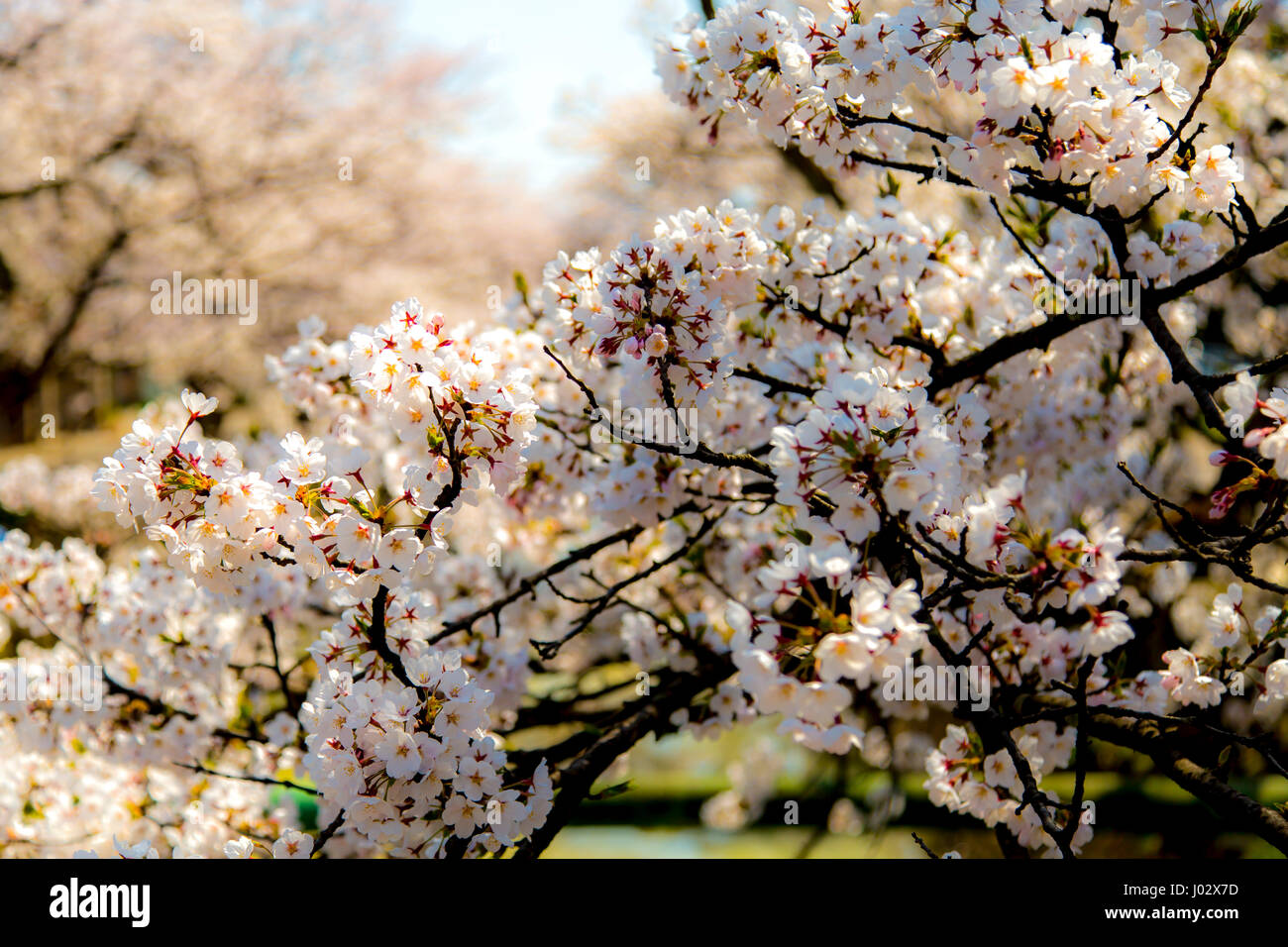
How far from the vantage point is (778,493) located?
3.98ft

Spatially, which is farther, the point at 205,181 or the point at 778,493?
the point at 205,181

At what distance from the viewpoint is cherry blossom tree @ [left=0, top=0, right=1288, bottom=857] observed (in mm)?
1268

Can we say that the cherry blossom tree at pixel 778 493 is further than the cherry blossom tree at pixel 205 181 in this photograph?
No

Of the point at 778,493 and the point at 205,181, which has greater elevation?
the point at 205,181

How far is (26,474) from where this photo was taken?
6.16 metres

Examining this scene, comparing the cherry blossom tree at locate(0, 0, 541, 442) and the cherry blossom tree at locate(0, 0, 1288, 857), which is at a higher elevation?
the cherry blossom tree at locate(0, 0, 541, 442)

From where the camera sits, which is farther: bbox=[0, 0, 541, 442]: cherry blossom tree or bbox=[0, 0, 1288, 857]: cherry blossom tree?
bbox=[0, 0, 541, 442]: cherry blossom tree

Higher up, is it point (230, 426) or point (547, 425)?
point (230, 426)

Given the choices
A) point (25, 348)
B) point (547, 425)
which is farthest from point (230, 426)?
point (547, 425)

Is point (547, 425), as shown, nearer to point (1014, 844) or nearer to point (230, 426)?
point (1014, 844)

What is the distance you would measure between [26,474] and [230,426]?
443 centimetres

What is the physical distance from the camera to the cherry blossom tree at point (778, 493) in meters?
1.27

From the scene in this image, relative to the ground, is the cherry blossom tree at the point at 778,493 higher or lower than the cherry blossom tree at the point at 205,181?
lower
